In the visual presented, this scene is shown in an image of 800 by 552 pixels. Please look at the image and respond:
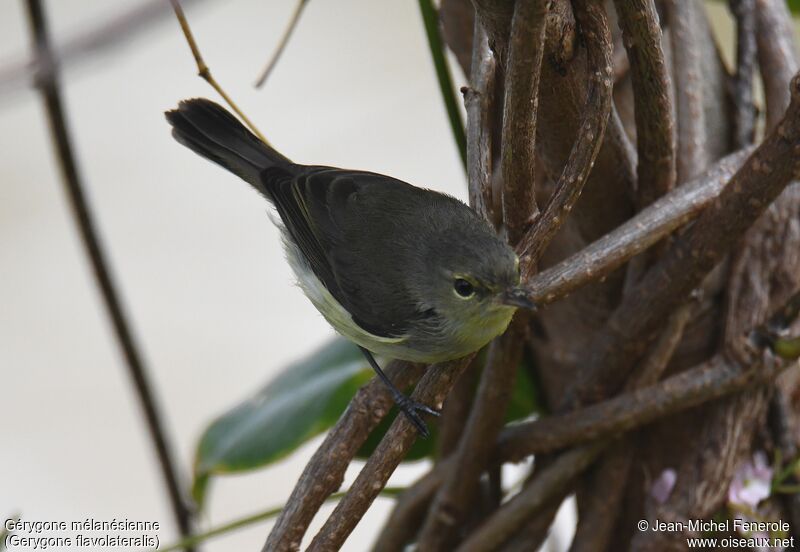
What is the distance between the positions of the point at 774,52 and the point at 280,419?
985mm

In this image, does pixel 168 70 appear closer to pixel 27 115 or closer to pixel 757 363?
pixel 27 115

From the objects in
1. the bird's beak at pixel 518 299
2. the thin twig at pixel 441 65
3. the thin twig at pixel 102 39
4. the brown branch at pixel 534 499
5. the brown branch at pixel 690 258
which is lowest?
the brown branch at pixel 534 499

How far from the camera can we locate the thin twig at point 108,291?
4.73 ft

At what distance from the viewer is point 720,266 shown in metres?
1.38

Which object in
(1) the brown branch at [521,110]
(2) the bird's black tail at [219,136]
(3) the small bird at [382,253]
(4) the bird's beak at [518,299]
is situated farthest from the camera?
(2) the bird's black tail at [219,136]

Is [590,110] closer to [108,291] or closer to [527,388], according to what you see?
[527,388]

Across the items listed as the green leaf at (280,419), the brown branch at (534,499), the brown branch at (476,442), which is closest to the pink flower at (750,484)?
the brown branch at (534,499)

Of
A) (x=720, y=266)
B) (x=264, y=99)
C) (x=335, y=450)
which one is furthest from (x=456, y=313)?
(x=264, y=99)

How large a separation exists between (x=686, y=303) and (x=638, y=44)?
378 millimetres

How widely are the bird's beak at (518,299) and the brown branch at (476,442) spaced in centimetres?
9

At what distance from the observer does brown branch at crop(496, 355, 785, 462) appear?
126 cm

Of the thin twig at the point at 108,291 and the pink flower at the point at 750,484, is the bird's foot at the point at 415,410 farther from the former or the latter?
the thin twig at the point at 108,291

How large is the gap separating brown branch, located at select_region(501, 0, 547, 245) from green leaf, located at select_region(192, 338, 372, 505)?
52 cm

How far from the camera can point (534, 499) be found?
132 centimetres
